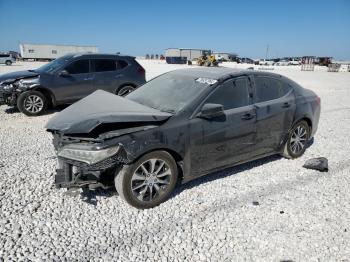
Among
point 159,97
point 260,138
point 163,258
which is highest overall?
point 159,97

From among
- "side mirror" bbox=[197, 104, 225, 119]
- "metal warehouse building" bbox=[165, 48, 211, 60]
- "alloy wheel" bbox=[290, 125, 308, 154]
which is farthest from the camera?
"metal warehouse building" bbox=[165, 48, 211, 60]

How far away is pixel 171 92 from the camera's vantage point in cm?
440

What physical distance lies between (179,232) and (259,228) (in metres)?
0.92

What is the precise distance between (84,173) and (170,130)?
3.68 feet

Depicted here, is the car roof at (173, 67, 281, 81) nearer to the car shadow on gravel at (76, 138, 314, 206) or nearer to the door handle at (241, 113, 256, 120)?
the door handle at (241, 113, 256, 120)

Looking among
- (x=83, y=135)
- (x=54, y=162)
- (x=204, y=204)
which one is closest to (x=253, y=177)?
(x=204, y=204)

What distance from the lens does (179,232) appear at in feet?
10.8

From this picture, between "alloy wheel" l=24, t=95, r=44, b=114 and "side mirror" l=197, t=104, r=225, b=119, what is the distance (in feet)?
20.1

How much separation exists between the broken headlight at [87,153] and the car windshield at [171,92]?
1027 millimetres

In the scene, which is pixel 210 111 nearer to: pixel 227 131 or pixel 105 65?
pixel 227 131

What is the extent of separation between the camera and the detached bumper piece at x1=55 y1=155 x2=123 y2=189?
11.2 ft

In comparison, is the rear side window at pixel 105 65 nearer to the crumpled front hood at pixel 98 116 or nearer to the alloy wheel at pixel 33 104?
the alloy wheel at pixel 33 104

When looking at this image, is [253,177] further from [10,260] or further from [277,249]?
[10,260]

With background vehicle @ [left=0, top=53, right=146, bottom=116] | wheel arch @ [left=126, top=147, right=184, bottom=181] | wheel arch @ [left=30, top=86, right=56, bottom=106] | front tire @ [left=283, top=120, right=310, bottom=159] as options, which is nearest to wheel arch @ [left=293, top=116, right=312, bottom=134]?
front tire @ [left=283, top=120, right=310, bottom=159]
